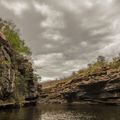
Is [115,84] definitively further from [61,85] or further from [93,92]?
[61,85]

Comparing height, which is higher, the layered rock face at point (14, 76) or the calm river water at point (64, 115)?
the layered rock face at point (14, 76)

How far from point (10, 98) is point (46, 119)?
1390 inches

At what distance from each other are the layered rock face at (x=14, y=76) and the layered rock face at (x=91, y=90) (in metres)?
22.3

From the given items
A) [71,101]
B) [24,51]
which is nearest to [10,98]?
[24,51]

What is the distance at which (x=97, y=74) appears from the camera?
425 feet

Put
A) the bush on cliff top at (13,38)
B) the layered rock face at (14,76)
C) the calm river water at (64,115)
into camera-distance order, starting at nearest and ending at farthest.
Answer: the calm river water at (64,115), the layered rock face at (14,76), the bush on cliff top at (13,38)

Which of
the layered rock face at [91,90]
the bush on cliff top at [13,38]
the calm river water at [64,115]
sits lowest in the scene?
the calm river water at [64,115]

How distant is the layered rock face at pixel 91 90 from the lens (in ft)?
385

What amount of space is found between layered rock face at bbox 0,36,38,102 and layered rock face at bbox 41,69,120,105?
22.3 m

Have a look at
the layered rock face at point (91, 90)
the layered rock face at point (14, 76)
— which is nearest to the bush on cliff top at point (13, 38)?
the layered rock face at point (14, 76)

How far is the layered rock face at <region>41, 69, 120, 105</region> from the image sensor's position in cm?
11747

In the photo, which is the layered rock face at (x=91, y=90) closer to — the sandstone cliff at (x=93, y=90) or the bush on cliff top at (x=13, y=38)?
the sandstone cliff at (x=93, y=90)

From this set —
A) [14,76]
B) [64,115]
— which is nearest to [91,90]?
[14,76]

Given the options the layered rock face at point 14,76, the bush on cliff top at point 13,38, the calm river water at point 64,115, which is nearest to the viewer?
the calm river water at point 64,115
